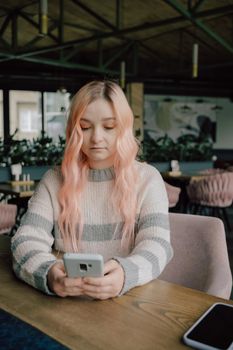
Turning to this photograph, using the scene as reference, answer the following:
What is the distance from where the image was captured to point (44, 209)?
4.79ft

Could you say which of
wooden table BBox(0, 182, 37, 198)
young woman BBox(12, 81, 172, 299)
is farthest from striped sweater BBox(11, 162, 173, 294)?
wooden table BBox(0, 182, 37, 198)

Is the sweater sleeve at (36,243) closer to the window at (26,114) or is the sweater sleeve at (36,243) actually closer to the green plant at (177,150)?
the green plant at (177,150)

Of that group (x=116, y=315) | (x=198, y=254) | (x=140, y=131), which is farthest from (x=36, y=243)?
(x=140, y=131)

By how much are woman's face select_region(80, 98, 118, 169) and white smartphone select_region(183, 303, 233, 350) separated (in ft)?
2.04

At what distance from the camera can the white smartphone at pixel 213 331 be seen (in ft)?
2.92

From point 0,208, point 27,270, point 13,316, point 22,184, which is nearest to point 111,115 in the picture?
point 27,270

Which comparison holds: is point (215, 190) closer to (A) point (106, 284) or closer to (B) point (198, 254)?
(B) point (198, 254)

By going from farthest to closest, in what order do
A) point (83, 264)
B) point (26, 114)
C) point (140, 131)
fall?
point (26, 114)
point (140, 131)
point (83, 264)

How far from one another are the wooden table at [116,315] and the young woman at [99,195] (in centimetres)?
17

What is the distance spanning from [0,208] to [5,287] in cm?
260

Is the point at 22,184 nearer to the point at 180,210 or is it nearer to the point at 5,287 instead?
the point at 180,210

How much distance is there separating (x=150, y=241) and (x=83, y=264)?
34cm

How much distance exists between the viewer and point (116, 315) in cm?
103

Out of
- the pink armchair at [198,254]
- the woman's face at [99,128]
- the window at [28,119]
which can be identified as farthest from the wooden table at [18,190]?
the window at [28,119]
